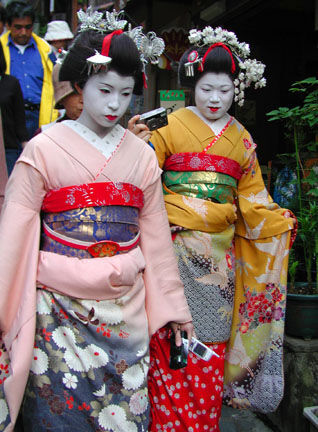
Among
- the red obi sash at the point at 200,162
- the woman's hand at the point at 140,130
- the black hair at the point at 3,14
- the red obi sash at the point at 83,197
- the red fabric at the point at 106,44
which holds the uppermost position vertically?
the black hair at the point at 3,14

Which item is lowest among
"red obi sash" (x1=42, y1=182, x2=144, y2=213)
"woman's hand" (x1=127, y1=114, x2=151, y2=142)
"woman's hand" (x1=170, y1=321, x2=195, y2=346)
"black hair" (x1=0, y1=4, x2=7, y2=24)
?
"woman's hand" (x1=170, y1=321, x2=195, y2=346)

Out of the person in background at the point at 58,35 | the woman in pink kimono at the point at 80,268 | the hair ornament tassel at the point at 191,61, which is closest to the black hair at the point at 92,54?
the woman in pink kimono at the point at 80,268

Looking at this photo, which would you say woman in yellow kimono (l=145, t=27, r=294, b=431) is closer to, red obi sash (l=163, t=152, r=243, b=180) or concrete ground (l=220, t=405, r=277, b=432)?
red obi sash (l=163, t=152, r=243, b=180)

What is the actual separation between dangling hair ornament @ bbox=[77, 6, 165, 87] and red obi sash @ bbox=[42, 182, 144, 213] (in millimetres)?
516

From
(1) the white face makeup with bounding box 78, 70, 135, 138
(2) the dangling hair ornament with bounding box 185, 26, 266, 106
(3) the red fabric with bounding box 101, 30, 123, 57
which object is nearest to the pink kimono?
(1) the white face makeup with bounding box 78, 70, 135, 138

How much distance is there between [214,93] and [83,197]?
1.28 meters

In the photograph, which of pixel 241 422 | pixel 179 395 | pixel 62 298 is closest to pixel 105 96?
pixel 62 298

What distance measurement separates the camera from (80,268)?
6.75 ft

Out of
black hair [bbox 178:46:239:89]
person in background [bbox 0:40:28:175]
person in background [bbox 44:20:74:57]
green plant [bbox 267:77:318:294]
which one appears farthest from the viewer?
person in background [bbox 44:20:74:57]

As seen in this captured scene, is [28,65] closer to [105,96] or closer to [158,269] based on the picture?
[105,96]

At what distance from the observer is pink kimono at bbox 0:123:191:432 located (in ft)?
6.49

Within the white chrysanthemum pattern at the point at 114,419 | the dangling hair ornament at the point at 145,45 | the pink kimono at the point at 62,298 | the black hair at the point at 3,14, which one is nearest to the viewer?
the pink kimono at the point at 62,298

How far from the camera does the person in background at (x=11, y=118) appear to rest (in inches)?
157

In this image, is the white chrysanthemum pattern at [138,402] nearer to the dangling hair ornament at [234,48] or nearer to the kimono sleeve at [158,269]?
the kimono sleeve at [158,269]
